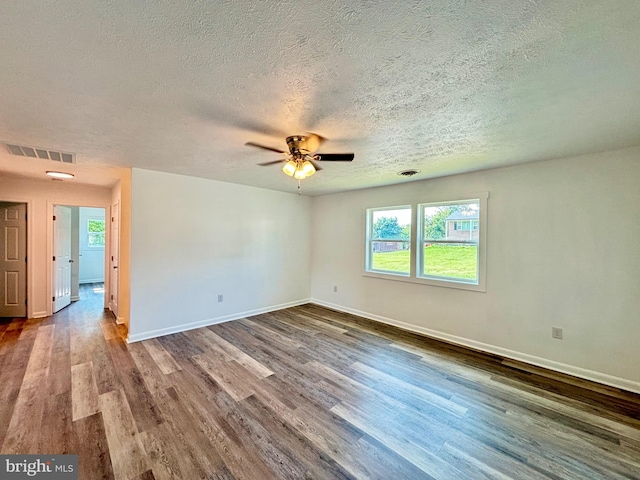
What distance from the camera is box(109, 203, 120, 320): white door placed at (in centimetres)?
453

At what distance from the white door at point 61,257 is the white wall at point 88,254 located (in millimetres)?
2710

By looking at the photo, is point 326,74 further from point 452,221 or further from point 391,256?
point 391,256

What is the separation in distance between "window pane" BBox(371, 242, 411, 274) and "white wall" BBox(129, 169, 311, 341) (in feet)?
5.50

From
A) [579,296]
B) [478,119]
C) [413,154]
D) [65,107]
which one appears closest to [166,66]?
[65,107]

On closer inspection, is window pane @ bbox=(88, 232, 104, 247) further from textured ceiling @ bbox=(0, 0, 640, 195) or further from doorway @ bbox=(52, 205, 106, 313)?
textured ceiling @ bbox=(0, 0, 640, 195)

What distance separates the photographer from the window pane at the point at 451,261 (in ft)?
11.9

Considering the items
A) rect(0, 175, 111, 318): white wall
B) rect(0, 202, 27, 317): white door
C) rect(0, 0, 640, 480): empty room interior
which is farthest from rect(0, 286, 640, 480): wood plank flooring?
rect(0, 202, 27, 317): white door

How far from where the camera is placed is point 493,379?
8.87ft

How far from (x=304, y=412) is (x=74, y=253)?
21.3ft

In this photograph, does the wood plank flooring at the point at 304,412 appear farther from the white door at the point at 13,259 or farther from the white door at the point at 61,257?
the white door at the point at 61,257

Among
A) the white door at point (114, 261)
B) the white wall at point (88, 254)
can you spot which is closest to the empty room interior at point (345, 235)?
the white door at point (114, 261)

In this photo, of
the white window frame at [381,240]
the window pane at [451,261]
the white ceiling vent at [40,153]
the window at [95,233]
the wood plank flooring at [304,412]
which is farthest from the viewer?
the window at [95,233]

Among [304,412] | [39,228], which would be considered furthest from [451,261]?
[39,228]

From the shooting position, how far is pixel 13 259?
14.6 ft
